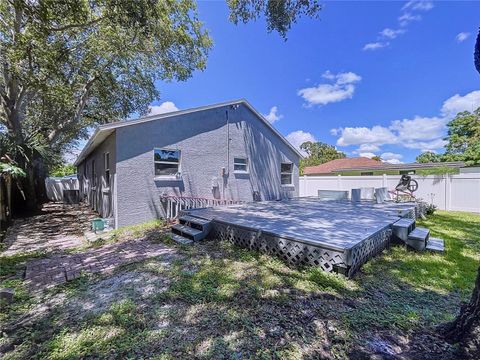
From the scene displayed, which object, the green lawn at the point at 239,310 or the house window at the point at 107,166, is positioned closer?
the green lawn at the point at 239,310

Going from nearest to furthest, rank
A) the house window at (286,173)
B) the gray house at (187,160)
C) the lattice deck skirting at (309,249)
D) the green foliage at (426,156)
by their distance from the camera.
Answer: the lattice deck skirting at (309,249) → the gray house at (187,160) → the house window at (286,173) → the green foliage at (426,156)

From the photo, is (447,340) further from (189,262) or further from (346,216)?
(346,216)

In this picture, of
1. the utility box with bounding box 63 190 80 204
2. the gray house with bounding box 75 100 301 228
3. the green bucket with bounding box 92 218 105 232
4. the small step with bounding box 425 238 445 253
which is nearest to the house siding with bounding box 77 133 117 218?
the gray house with bounding box 75 100 301 228

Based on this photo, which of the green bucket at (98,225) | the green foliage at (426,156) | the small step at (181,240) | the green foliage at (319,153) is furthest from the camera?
the green foliage at (319,153)

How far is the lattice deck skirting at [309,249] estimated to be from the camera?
379cm

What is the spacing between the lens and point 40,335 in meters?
2.51

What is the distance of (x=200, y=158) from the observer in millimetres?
9594

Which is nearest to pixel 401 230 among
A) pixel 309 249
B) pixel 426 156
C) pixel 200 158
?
pixel 309 249

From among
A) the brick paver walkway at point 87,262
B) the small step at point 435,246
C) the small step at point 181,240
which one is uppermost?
the small step at point 181,240

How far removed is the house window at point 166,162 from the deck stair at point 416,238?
279 inches

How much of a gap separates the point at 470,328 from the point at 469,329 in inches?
0.6

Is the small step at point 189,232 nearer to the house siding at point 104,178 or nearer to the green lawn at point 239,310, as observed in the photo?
the green lawn at point 239,310

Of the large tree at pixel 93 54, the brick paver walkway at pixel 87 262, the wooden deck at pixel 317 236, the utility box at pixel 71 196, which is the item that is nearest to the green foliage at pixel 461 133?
the wooden deck at pixel 317 236

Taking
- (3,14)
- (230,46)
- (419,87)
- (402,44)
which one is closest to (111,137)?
(3,14)
